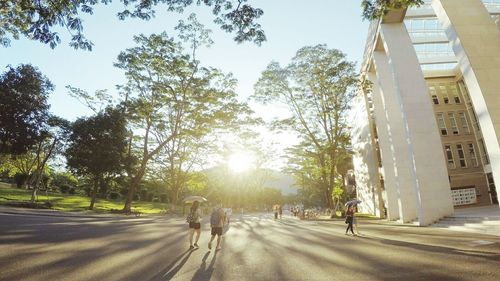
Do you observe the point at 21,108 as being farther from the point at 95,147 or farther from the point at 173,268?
the point at 173,268

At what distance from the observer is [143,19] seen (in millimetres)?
8797

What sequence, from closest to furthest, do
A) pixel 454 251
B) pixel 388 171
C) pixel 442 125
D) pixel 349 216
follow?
pixel 454 251 → pixel 349 216 → pixel 388 171 → pixel 442 125

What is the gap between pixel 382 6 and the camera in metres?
7.97

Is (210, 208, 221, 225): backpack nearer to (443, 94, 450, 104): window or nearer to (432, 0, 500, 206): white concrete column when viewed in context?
(432, 0, 500, 206): white concrete column

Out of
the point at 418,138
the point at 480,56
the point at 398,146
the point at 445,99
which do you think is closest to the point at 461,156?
the point at 445,99

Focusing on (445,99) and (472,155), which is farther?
(445,99)

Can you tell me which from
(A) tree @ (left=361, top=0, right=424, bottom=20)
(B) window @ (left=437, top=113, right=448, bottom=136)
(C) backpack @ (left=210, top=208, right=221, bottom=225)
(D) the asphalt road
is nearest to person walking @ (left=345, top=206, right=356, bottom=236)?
(D) the asphalt road

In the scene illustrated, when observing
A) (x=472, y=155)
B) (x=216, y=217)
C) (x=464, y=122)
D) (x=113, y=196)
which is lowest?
(x=216, y=217)

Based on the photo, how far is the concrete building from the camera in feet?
47.4

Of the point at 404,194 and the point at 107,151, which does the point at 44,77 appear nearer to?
the point at 107,151

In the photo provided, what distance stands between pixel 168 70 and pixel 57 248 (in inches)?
750

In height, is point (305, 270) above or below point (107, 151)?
below

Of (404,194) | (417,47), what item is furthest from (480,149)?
(404,194)

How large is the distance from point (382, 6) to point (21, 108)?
32.6 meters
